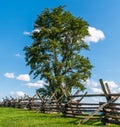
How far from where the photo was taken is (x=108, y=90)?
64.3 ft

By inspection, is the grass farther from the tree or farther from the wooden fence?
the tree

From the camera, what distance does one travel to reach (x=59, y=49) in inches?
1879

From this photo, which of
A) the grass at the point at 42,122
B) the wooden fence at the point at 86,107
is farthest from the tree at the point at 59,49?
the grass at the point at 42,122

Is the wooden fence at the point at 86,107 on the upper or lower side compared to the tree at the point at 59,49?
lower

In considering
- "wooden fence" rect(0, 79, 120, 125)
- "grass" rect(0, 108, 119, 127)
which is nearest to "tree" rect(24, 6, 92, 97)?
"wooden fence" rect(0, 79, 120, 125)

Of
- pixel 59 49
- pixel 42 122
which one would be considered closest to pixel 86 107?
pixel 42 122

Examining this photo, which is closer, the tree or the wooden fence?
the wooden fence

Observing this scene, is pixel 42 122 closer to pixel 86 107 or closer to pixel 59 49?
pixel 86 107

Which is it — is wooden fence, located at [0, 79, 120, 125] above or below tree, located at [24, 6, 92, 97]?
below

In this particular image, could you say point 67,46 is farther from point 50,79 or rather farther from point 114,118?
point 114,118

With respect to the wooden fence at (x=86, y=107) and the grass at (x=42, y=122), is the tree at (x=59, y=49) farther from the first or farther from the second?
the grass at (x=42, y=122)

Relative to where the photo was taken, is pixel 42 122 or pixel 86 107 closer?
pixel 42 122

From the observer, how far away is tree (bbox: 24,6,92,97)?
4638 cm

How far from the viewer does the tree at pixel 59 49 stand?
4638cm
